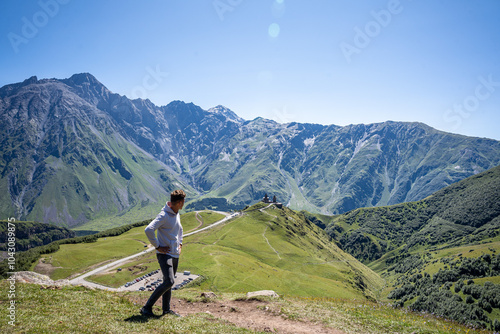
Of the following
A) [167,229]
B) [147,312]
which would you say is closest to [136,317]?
[147,312]

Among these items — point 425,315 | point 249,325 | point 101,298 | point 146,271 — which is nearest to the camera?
point 249,325

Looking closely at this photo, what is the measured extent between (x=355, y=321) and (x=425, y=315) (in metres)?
8.82

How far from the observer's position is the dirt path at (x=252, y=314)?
54.2 feet

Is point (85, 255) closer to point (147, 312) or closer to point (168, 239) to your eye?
point (147, 312)

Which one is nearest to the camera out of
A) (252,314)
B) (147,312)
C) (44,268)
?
(147,312)

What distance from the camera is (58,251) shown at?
90.4 metres

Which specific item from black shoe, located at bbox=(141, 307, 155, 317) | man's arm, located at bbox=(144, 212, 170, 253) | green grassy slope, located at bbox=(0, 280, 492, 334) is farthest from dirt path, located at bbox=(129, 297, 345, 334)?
man's arm, located at bbox=(144, 212, 170, 253)

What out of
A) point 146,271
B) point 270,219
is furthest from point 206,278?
point 270,219

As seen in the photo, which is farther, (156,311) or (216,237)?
(216,237)

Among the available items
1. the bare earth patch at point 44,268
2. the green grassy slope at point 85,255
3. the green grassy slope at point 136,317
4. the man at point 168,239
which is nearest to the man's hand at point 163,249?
the man at point 168,239

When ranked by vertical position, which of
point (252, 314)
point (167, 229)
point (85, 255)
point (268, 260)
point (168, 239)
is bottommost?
point (268, 260)

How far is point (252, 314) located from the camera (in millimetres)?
19125

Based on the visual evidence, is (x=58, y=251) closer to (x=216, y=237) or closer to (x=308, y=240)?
(x=216, y=237)

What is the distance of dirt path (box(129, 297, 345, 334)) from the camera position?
54.2 ft
